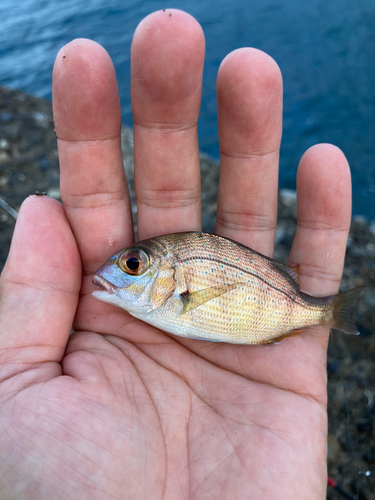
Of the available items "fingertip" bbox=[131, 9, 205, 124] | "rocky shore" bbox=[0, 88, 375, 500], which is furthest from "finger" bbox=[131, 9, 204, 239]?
"rocky shore" bbox=[0, 88, 375, 500]

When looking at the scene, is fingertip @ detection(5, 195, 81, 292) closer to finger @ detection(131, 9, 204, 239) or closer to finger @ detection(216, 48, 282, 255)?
finger @ detection(131, 9, 204, 239)

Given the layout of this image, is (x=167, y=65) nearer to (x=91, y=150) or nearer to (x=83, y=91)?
(x=83, y=91)

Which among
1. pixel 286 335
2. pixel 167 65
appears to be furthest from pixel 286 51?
pixel 286 335

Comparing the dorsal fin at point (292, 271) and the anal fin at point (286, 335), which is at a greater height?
the dorsal fin at point (292, 271)

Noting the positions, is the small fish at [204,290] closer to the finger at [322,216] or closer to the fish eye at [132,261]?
the fish eye at [132,261]

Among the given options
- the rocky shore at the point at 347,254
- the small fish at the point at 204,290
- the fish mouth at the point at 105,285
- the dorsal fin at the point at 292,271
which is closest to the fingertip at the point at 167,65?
the small fish at the point at 204,290

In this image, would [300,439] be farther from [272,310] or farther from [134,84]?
[134,84]

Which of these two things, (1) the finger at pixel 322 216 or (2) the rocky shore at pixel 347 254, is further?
(2) the rocky shore at pixel 347 254
